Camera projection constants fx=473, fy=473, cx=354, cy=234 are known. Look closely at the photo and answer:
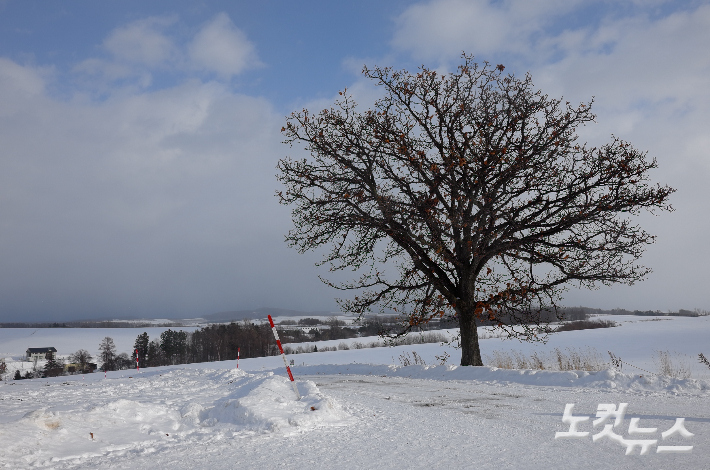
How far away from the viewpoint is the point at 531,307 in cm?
1477

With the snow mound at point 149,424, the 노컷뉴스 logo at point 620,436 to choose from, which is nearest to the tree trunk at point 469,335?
the 노컷뉴스 logo at point 620,436

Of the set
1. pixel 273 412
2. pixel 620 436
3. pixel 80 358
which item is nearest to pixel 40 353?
pixel 80 358

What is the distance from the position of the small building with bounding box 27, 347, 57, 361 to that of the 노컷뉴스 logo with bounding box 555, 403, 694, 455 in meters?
63.6

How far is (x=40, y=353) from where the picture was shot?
59.9 m

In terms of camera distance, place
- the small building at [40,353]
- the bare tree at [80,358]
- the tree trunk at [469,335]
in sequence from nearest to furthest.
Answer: the tree trunk at [469,335] < the bare tree at [80,358] < the small building at [40,353]

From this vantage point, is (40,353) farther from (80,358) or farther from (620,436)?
(620,436)

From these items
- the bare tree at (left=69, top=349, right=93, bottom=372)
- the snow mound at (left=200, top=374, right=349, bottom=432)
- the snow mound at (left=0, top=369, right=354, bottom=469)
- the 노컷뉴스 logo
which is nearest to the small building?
the bare tree at (left=69, top=349, right=93, bottom=372)

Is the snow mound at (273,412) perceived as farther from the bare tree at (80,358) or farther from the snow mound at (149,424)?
the bare tree at (80,358)

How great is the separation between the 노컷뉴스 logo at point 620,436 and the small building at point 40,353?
6363 cm

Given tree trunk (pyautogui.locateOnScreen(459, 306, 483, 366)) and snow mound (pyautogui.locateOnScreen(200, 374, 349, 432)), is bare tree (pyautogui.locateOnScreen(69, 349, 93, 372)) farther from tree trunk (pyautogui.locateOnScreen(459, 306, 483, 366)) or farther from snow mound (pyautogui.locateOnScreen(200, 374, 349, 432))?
snow mound (pyautogui.locateOnScreen(200, 374, 349, 432))

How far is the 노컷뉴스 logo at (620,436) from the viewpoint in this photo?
16.0 feet

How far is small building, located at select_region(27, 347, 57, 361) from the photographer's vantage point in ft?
188

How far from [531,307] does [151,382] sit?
1099 centimetres

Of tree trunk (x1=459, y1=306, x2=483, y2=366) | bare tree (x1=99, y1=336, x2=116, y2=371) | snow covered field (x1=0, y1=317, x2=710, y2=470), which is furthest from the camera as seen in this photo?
bare tree (x1=99, y1=336, x2=116, y2=371)
